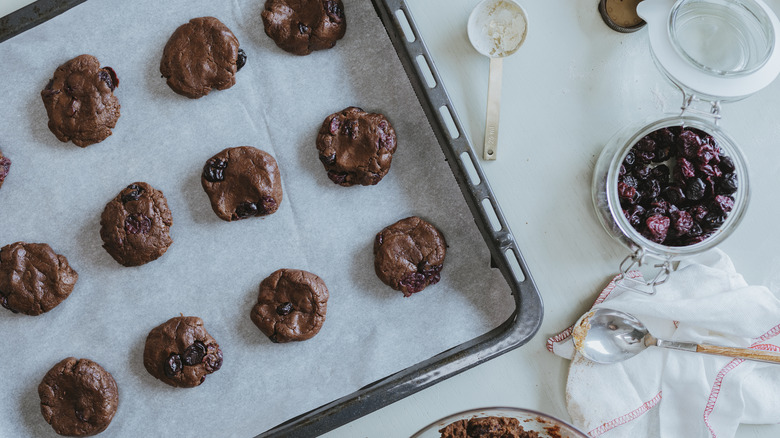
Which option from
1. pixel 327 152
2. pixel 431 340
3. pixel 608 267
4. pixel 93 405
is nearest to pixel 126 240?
pixel 93 405

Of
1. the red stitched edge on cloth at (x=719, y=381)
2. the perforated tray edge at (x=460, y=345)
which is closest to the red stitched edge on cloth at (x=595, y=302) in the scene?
the perforated tray edge at (x=460, y=345)

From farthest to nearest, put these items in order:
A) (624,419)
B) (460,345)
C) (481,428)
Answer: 1. (624,419)
2. (460,345)
3. (481,428)

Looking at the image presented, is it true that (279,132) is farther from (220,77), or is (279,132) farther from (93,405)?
(93,405)

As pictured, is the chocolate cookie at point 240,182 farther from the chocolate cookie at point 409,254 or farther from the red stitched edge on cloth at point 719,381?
the red stitched edge on cloth at point 719,381

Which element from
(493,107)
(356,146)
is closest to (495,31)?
(493,107)

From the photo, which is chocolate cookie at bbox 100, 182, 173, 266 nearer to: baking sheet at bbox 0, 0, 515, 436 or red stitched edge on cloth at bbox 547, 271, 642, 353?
baking sheet at bbox 0, 0, 515, 436

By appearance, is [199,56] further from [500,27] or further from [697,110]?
Result: [697,110]
